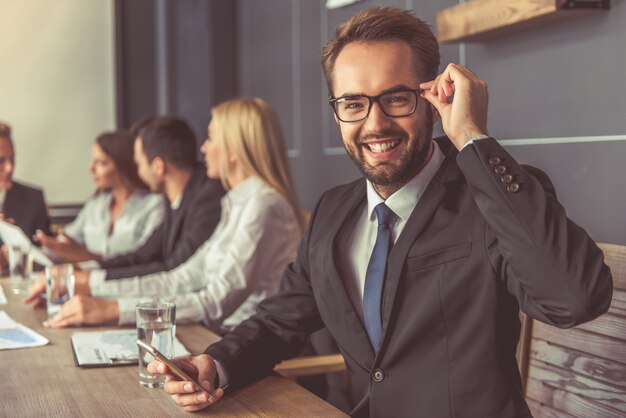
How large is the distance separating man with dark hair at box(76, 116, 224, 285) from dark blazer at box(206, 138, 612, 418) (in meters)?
1.61

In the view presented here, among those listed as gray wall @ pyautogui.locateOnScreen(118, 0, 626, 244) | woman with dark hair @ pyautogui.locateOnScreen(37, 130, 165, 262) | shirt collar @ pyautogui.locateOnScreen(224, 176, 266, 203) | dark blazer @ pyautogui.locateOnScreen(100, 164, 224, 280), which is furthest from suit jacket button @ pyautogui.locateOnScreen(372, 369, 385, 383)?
woman with dark hair @ pyautogui.locateOnScreen(37, 130, 165, 262)

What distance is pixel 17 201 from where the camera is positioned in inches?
170

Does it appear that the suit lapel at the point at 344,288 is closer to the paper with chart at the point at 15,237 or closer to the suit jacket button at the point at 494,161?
the suit jacket button at the point at 494,161

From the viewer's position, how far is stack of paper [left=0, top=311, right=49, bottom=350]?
193 centimetres

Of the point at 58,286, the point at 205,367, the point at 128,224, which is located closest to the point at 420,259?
the point at 205,367

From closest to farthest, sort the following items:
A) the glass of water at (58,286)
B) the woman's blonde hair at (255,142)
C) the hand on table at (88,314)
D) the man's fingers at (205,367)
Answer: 1. the man's fingers at (205,367)
2. the hand on table at (88,314)
3. the glass of water at (58,286)
4. the woman's blonde hair at (255,142)

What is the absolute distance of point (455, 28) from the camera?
7.81 feet

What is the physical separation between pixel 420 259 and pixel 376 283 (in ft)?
0.42

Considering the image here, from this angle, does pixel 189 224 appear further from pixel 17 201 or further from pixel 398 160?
pixel 398 160

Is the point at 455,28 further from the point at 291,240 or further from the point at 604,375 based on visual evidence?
the point at 604,375

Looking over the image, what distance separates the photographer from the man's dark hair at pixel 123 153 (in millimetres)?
4363

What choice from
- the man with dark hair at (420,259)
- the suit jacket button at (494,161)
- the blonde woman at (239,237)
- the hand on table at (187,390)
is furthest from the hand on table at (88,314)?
the suit jacket button at (494,161)

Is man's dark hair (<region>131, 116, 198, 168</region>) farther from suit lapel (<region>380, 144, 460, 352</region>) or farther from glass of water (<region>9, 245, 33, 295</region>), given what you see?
suit lapel (<region>380, 144, 460, 352</region>)

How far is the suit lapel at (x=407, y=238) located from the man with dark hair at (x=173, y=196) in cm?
182
